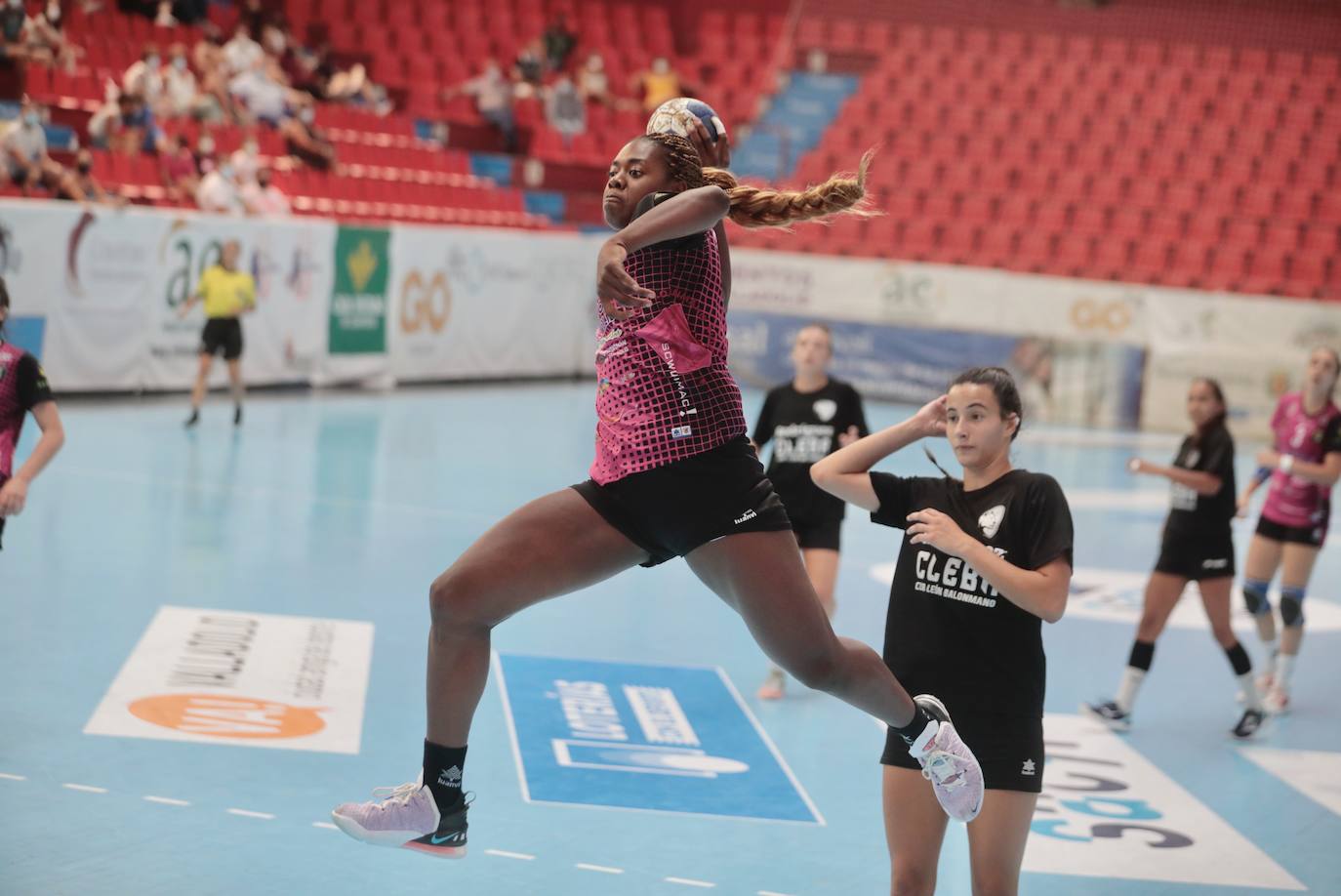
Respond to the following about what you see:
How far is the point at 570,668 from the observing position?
8.20 m

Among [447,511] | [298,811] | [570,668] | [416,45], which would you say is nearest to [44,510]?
[447,511]

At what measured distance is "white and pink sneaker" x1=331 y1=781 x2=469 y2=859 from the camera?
13.3ft

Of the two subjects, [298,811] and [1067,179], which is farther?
[1067,179]

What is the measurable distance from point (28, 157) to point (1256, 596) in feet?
45.0

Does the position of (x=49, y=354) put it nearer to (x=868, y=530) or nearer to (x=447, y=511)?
(x=447, y=511)

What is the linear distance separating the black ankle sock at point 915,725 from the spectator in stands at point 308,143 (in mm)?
19861

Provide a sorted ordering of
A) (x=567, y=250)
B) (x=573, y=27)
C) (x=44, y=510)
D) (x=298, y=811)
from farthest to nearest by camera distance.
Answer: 1. (x=573, y=27)
2. (x=567, y=250)
3. (x=44, y=510)
4. (x=298, y=811)

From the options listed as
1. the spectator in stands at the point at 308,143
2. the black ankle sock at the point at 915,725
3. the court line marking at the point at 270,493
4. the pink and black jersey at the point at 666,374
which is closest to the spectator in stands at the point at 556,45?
the spectator in stands at the point at 308,143

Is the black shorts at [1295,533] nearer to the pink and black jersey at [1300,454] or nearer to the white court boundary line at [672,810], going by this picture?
the pink and black jersey at [1300,454]

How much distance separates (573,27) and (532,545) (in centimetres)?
2889

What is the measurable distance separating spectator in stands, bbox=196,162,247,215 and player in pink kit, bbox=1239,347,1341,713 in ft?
44.8

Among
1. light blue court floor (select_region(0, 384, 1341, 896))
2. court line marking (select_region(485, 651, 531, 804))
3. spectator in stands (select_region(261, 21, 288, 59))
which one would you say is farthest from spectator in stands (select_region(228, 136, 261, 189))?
court line marking (select_region(485, 651, 531, 804))

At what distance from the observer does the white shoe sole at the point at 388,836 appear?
4.04m

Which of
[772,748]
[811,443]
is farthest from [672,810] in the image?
[811,443]
